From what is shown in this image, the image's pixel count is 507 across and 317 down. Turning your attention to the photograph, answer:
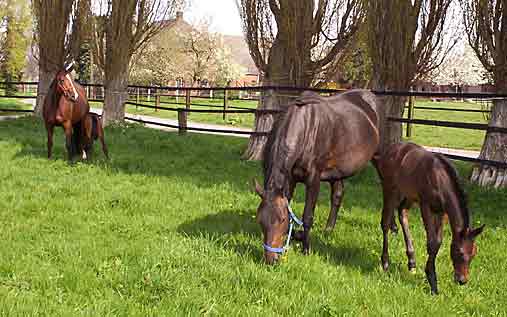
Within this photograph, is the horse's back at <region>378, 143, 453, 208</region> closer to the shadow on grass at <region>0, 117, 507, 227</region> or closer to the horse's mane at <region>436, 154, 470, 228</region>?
the horse's mane at <region>436, 154, 470, 228</region>

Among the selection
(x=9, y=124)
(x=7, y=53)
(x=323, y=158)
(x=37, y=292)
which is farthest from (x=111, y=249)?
(x=7, y=53)

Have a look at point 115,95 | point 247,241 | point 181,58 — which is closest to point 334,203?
point 247,241

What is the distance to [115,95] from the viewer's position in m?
15.1

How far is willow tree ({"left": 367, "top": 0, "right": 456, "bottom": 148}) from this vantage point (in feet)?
27.0

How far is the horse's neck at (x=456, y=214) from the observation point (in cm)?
371

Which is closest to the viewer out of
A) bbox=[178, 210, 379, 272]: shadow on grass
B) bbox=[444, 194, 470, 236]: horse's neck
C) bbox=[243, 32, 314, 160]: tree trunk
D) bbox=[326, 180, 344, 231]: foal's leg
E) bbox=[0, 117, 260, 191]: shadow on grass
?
bbox=[444, 194, 470, 236]: horse's neck

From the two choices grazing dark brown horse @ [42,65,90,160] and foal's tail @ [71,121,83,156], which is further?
foal's tail @ [71,121,83,156]

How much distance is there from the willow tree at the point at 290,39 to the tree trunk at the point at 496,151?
3308 millimetres

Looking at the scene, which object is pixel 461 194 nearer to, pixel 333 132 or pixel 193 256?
pixel 333 132

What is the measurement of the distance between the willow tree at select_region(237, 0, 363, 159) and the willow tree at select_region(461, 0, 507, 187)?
239 centimetres

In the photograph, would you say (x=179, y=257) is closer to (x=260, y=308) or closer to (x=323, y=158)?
(x=260, y=308)

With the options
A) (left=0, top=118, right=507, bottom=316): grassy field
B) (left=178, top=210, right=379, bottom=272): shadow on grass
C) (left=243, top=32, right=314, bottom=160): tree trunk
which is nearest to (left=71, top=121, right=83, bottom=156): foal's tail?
(left=0, top=118, right=507, bottom=316): grassy field

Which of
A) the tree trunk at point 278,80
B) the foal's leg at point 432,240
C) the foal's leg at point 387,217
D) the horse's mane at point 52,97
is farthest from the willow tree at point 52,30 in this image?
the foal's leg at point 432,240

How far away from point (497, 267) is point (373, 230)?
1360 mm
